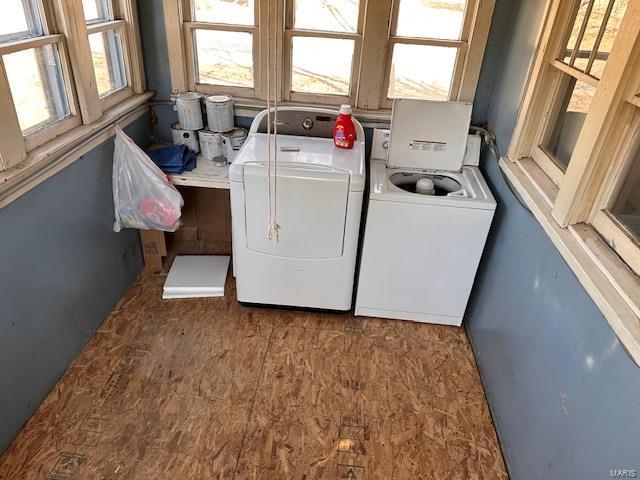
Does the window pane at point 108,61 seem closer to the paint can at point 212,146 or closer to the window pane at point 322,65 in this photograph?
the paint can at point 212,146

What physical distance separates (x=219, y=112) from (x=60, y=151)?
0.89 meters

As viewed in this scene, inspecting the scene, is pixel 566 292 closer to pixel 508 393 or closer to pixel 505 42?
pixel 508 393

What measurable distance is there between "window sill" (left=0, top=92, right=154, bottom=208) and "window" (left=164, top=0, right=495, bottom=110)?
0.44 m

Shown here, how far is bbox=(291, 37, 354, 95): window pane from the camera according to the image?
2467 mm

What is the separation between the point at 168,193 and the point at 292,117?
0.77m

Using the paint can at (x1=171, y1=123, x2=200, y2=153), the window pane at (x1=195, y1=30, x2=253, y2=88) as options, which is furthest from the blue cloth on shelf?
the window pane at (x1=195, y1=30, x2=253, y2=88)

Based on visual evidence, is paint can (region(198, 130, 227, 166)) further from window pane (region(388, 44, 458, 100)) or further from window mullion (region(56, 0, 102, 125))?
window pane (region(388, 44, 458, 100))

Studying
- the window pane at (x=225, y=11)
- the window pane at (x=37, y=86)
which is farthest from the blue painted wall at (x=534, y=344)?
the window pane at (x=37, y=86)

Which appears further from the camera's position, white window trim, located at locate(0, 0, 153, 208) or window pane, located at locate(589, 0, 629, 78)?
white window trim, located at locate(0, 0, 153, 208)

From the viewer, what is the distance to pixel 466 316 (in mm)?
2494

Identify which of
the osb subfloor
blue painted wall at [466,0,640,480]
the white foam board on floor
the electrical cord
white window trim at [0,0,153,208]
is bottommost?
the osb subfloor

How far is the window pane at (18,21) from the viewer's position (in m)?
1.64

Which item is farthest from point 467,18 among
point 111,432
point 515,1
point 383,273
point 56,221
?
point 111,432

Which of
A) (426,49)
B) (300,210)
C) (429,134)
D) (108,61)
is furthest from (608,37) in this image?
(108,61)
